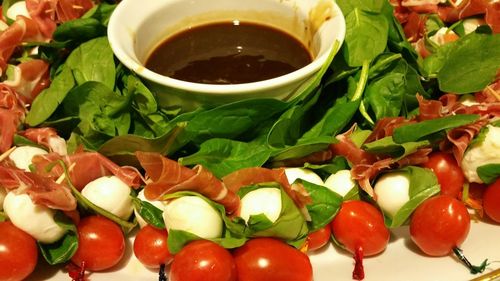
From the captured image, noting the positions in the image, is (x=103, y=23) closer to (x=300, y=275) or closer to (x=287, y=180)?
(x=287, y=180)

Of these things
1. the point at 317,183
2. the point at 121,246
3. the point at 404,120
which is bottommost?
the point at 121,246

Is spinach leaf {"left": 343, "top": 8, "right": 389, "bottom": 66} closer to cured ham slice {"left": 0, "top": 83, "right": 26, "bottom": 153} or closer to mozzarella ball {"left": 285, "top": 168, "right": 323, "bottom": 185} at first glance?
mozzarella ball {"left": 285, "top": 168, "right": 323, "bottom": 185}

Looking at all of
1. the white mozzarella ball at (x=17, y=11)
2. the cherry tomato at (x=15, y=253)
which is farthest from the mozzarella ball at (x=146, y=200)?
the white mozzarella ball at (x=17, y=11)

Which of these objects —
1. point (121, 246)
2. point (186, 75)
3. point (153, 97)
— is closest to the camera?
point (121, 246)

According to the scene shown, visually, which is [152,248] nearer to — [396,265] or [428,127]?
[396,265]

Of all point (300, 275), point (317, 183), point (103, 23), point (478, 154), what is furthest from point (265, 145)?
point (103, 23)

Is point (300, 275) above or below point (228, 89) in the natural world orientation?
below

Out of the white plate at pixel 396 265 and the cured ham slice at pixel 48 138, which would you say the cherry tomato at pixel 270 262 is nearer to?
the white plate at pixel 396 265
